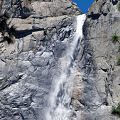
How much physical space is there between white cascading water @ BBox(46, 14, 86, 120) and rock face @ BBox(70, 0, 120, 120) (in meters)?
0.90

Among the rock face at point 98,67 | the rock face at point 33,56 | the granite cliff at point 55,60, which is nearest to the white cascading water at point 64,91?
the granite cliff at point 55,60

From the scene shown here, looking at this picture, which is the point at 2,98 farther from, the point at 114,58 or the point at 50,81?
the point at 114,58

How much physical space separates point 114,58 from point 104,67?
137cm

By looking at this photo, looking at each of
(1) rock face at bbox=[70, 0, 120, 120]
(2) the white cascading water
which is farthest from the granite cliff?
(2) the white cascading water

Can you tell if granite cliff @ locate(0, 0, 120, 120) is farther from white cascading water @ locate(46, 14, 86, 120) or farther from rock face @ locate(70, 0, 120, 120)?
white cascading water @ locate(46, 14, 86, 120)

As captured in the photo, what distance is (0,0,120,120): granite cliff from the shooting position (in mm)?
35469

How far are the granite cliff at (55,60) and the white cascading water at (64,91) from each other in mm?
407

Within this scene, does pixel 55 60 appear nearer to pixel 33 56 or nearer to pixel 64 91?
pixel 33 56

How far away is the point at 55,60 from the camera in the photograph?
127ft

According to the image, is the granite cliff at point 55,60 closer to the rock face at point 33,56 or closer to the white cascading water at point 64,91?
the rock face at point 33,56

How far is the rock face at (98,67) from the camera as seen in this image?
34688 millimetres

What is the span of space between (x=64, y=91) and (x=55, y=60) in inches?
143

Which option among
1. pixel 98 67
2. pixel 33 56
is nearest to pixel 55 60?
pixel 33 56

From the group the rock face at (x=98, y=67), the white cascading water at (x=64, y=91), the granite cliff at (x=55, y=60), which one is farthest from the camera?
the white cascading water at (x=64, y=91)
